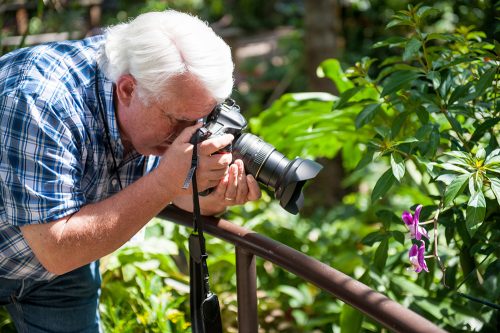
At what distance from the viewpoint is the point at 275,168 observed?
5.61 feet

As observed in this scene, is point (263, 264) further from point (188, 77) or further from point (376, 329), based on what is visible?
point (188, 77)

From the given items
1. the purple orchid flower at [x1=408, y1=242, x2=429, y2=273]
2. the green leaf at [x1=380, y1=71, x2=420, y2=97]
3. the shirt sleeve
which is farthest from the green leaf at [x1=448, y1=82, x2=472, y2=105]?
the shirt sleeve

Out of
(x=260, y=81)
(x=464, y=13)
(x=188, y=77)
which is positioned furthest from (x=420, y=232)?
(x=260, y=81)

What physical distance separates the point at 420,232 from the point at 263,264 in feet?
5.02

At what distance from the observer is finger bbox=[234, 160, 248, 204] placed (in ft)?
5.74

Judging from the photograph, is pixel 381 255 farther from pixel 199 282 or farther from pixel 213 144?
pixel 213 144

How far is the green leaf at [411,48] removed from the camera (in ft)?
5.98

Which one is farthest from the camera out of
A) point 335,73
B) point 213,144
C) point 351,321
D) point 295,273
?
point 335,73

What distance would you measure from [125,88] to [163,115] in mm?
107

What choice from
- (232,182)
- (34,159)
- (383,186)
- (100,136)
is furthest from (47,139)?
(383,186)

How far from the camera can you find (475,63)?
6.33ft

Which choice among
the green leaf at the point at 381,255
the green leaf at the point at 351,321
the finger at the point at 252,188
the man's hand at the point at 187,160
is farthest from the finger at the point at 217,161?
the green leaf at the point at 351,321

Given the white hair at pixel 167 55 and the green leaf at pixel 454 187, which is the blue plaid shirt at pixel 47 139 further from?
the green leaf at pixel 454 187

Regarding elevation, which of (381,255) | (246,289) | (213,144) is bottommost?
(381,255)
